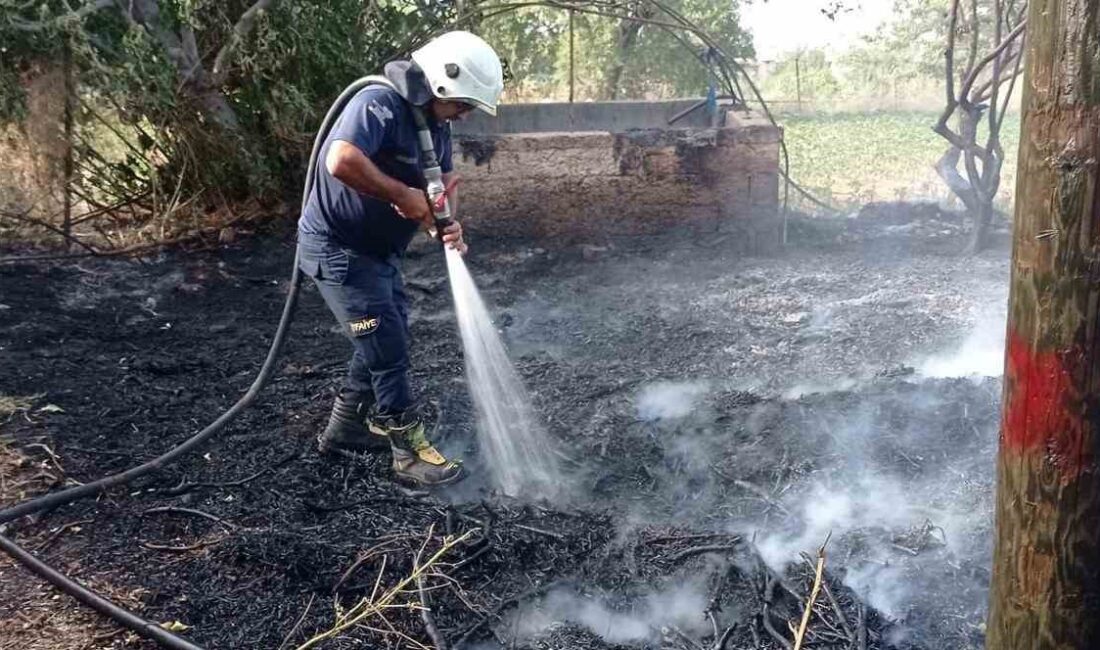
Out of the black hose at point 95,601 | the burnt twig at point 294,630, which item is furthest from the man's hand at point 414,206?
the black hose at point 95,601

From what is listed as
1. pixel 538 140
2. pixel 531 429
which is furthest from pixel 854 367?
pixel 538 140

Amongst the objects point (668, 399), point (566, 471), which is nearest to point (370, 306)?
point (566, 471)

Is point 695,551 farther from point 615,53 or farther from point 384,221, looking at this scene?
point 615,53

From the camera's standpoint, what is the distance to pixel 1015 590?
2.25 m

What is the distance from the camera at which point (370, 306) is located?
4.18 meters

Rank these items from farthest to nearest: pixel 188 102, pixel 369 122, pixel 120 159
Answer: pixel 120 159, pixel 188 102, pixel 369 122

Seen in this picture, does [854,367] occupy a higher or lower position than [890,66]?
lower

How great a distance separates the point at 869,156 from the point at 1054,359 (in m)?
13.0

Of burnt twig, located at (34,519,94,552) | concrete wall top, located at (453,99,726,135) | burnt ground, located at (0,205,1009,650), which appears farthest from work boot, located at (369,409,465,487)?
concrete wall top, located at (453,99,726,135)

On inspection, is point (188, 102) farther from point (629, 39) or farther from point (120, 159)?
point (629, 39)

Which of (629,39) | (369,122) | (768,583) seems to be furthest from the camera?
(629,39)

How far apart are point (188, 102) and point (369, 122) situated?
513 cm

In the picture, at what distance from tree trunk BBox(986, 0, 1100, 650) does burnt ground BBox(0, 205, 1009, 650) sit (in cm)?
99

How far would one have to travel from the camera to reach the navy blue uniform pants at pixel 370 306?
13.7 feet
